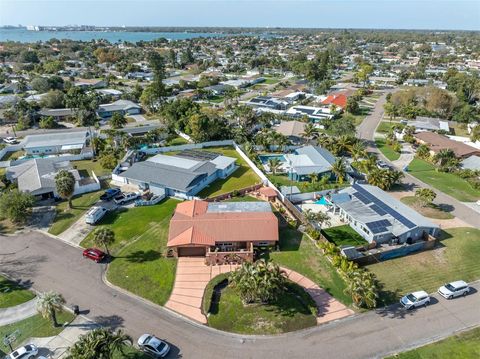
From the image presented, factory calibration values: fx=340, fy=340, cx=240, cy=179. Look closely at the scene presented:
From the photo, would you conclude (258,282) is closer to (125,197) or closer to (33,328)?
(33,328)

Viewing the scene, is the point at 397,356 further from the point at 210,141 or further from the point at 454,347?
the point at 210,141

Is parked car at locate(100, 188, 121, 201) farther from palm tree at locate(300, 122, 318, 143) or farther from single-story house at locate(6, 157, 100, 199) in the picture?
palm tree at locate(300, 122, 318, 143)

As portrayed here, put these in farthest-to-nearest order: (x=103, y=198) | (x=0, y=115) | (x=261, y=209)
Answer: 1. (x=0, y=115)
2. (x=103, y=198)
3. (x=261, y=209)

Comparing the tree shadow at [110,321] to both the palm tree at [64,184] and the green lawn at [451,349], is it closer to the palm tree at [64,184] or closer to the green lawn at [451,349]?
the palm tree at [64,184]

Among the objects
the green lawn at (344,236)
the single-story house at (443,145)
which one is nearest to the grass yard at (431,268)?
the green lawn at (344,236)

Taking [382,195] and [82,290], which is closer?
[82,290]

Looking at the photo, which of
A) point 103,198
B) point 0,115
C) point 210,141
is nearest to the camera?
point 103,198

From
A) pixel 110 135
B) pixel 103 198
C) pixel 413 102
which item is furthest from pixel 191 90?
pixel 103 198
